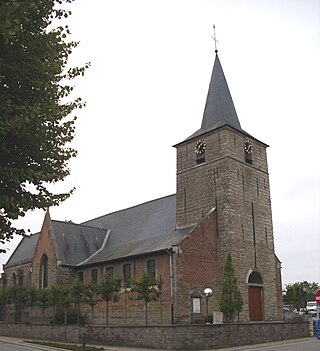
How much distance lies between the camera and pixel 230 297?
26.6 m

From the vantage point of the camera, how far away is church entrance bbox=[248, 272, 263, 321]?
29.6 m

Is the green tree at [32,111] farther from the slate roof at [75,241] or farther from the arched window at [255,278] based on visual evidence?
the slate roof at [75,241]

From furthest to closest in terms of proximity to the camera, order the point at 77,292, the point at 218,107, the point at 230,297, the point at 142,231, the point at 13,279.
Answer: the point at 13,279
the point at 142,231
the point at 218,107
the point at 77,292
the point at 230,297

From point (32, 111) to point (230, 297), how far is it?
20231 mm

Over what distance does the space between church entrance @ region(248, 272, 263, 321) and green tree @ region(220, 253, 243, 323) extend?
2.53 m

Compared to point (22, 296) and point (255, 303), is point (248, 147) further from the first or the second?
point (22, 296)

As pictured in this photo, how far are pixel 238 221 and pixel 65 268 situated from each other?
14.2 m

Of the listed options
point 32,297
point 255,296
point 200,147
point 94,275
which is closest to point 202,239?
point 255,296

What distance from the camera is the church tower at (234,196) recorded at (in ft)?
96.5

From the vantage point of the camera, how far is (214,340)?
67.8 ft

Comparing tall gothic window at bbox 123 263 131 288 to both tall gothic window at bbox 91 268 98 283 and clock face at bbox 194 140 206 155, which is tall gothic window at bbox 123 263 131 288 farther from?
clock face at bbox 194 140 206 155

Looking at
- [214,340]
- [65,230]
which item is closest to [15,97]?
[214,340]

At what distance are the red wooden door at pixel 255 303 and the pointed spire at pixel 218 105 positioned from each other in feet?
37.2

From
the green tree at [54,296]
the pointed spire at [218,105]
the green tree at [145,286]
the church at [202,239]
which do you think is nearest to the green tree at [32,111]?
the green tree at [145,286]
